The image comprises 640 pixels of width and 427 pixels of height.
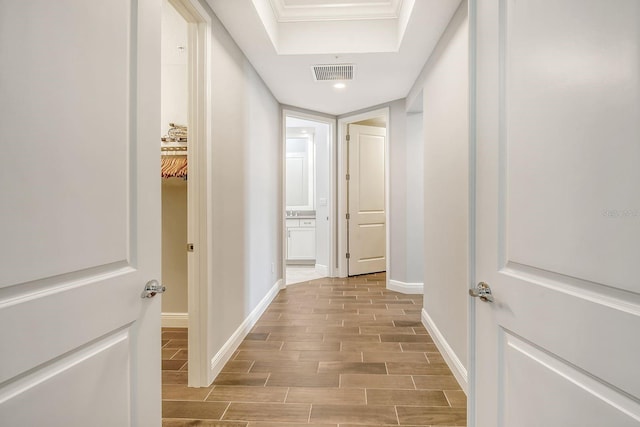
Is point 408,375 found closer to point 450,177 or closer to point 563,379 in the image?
point 450,177

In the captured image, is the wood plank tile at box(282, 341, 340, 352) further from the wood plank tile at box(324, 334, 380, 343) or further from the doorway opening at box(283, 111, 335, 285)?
the doorway opening at box(283, 111, 335, 285)

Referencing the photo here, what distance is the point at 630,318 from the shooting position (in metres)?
0.65

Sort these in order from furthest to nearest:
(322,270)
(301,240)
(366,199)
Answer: (301,240), (322,270), (366,199)

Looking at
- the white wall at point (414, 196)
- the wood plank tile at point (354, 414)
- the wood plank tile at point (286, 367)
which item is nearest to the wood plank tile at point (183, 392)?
the wood plank tile at point (286, 367)

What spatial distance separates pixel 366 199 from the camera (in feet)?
17.3

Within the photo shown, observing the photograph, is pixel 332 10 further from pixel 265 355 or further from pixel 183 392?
pixel 183 392

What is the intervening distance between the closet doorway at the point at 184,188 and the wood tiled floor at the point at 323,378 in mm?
107

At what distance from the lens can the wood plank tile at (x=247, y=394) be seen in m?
1.96

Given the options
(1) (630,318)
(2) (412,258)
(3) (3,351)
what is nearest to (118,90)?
(3) (3,351)

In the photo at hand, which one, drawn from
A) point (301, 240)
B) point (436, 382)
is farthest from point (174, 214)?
point (301, 240)

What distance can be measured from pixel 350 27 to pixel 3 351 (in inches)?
117

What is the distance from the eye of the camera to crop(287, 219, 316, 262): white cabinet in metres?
6.35

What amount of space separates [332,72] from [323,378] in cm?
266

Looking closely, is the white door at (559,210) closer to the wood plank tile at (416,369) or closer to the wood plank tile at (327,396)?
the wood plank tile at (327,396)
